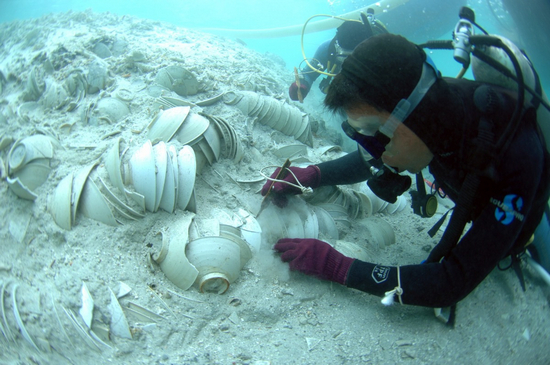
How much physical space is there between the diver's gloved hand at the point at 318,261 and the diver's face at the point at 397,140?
2.23 ft

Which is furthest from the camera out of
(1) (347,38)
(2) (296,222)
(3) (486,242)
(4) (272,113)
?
(1) (347,38)

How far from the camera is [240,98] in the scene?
10.5ft

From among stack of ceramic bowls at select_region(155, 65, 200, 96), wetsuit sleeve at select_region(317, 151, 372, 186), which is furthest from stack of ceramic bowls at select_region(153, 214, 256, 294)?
stack of ceramic bowls at select_region(155, 65, 200, 96)

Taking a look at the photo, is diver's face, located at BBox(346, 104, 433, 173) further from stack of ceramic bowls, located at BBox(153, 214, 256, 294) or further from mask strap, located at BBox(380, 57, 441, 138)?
stack of ceramic bowls, located at BBox(153, 214, 256, 294)

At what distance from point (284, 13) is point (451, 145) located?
3839 cm

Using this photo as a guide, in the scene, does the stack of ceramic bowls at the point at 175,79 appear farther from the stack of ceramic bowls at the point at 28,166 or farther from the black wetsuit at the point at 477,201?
the black wetsuit at the point at 477,201

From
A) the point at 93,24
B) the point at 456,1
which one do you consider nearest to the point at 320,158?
the point at 93,24

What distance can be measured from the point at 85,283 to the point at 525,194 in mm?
2207

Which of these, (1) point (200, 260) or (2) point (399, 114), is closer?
(2) point (399, 114)

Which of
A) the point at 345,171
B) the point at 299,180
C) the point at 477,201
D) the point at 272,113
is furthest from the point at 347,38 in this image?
the point at 477,201

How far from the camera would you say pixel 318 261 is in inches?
69.3

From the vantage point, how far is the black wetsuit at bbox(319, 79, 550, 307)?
129 centimetres

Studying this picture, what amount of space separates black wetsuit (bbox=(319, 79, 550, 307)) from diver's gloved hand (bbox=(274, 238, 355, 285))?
0.16 metres

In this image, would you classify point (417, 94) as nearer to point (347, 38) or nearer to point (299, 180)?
point (299, 180)
